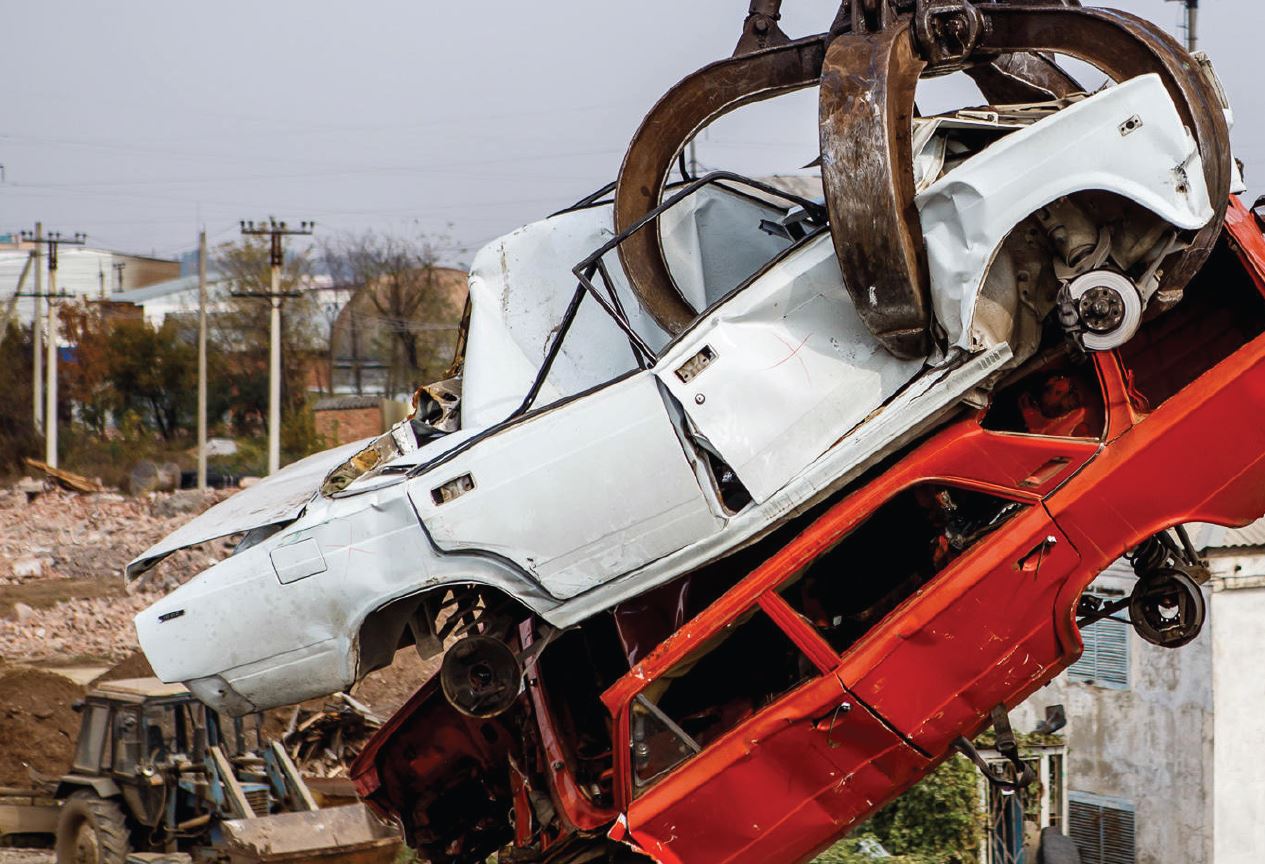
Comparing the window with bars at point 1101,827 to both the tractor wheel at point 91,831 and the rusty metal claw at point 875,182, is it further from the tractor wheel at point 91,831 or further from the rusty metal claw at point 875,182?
the rusty metal claw at point 875,182

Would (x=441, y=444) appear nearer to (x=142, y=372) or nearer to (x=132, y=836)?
(x=132, y=836)

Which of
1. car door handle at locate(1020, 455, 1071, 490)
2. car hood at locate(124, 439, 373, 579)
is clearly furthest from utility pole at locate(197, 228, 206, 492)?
car door handle at locate(1020, 455, 1071, 490)

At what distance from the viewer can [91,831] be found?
1026 cm

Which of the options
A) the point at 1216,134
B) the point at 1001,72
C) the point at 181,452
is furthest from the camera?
the point at 181,452

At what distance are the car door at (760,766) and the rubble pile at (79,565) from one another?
11.7 m

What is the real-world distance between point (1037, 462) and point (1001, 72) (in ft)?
6.41

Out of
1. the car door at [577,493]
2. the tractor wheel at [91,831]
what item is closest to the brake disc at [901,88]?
the car door at [577,493]

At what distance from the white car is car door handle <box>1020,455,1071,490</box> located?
0.32 m

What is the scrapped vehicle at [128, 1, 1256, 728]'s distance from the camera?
188 inches

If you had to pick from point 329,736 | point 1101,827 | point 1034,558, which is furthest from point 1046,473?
point 329,736

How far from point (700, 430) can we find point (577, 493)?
0.50 m

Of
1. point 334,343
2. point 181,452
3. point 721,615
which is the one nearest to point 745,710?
point 721,615

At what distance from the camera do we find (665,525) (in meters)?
5.12

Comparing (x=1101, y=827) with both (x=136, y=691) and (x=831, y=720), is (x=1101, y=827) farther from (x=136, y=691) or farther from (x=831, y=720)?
(x=831, y=720)
